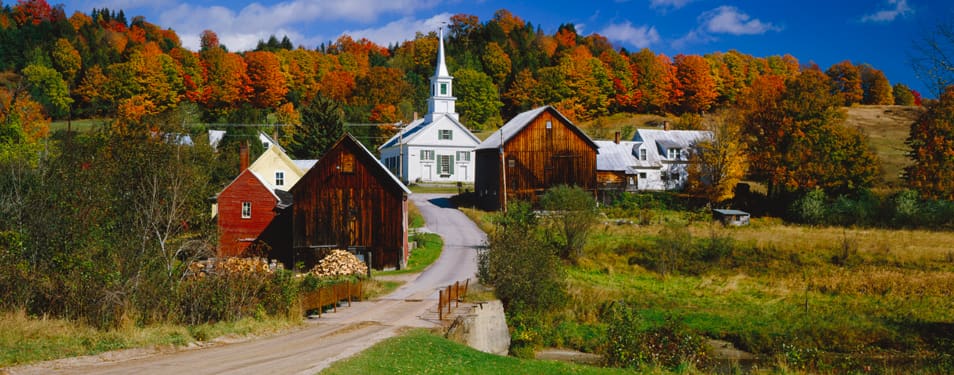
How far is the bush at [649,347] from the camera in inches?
989

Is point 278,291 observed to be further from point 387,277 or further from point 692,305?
point 692,305

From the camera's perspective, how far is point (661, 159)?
239ft

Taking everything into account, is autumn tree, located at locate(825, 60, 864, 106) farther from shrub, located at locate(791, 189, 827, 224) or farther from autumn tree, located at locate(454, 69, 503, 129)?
shrub, located at locate(791, 189, 827, 224)

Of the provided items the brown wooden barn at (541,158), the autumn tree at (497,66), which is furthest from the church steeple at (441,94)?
the autumn tree at (497,66)

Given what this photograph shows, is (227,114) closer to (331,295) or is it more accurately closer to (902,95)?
(331,295)

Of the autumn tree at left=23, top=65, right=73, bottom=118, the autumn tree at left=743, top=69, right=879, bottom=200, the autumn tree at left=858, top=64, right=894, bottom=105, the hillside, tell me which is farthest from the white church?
the autumn tree at left=858, top=64, right=894, bottom=105

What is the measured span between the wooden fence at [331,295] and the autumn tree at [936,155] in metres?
45.3

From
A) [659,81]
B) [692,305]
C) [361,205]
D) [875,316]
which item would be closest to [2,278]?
[361,205]

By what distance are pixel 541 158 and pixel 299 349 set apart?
41984mm

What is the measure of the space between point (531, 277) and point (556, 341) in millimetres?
2759

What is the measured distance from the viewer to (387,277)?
3756 centimetres

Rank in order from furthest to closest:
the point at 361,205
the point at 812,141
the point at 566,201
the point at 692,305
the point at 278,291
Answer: the point at 812,141
the point at 566,201
the point at 361,205
the point at 692,305
the point at 278,291

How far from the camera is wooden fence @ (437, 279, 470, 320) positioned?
26795 mm

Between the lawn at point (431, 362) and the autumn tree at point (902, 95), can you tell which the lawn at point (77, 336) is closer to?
the lawn at point (431, 362)
